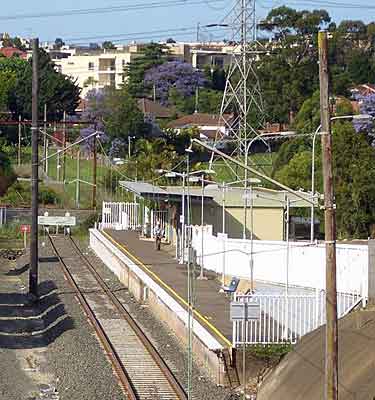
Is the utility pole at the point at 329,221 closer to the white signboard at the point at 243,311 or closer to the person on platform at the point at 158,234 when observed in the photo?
the white signboard at the point at 243,311

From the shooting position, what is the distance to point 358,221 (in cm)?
4631

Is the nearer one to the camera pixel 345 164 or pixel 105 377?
pixel 105 377

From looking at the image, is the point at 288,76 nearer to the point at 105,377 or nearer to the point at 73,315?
the point at 73,315

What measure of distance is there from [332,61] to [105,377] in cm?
10361

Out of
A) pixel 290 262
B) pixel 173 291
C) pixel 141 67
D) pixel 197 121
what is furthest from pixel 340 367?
pixel 141 67

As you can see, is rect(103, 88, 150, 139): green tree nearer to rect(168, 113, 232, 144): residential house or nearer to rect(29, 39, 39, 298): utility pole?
rect(168, 113, 232, 144): residential house

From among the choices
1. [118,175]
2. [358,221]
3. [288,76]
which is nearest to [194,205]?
[358,221]

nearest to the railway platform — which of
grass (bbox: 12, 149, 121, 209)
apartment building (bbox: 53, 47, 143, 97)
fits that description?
grass (bbox: 12, 149, 121, 209)

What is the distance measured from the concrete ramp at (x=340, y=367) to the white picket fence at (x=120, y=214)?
42328 millimetres

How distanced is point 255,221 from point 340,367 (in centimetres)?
2479

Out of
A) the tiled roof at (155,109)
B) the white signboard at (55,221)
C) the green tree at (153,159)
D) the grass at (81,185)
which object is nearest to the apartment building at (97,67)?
the tiled roof at (155,109)

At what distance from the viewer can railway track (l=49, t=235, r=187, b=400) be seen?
67.4 feet

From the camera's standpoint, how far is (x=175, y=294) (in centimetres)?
2989

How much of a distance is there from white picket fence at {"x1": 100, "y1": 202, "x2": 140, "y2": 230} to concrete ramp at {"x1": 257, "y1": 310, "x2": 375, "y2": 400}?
4233cm
